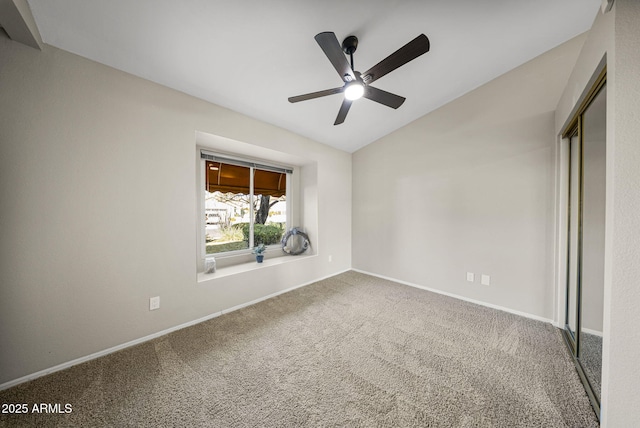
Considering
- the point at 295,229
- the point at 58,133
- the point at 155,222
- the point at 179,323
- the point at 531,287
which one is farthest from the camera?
the point at 295,229

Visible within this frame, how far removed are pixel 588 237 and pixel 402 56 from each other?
199 centimetres

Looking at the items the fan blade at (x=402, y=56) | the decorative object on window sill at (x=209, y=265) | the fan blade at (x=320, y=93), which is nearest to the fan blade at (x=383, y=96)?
the fan blade at (x=402, y=56)

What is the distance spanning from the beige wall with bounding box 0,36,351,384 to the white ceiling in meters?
0.28

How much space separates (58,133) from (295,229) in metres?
2.75

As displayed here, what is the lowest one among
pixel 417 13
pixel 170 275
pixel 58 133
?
pixel 170 275

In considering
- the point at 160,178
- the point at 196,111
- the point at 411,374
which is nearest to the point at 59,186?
the point at 160,178

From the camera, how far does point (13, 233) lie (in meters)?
1.47

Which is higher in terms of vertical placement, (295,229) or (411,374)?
(295,229)

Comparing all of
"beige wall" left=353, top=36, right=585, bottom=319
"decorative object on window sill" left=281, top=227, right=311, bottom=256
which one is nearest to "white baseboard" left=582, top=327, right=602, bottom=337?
"beige wall" left=353, top=36, right=585, bottom=319

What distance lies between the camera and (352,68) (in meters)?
Answer: 1.69

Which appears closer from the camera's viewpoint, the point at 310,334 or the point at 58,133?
the point at 58,133

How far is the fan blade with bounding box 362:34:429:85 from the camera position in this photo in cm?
141

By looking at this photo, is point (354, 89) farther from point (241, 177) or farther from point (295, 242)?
point (295, 242)

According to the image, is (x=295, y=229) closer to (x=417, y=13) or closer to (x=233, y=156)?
(x=233, y=156)
